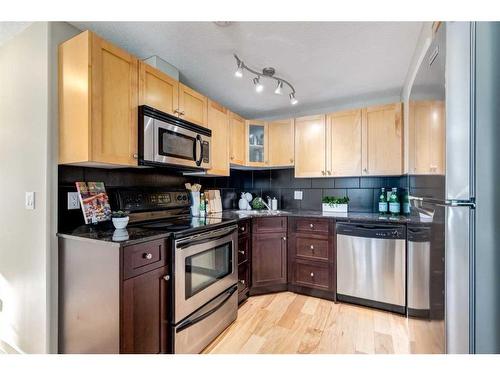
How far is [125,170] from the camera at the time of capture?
2002mm

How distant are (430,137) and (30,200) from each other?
87.8 inches

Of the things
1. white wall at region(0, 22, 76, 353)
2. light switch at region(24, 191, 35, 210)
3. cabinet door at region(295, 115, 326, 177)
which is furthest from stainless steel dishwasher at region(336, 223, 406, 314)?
light switch at region(24, 191, 35, 210)

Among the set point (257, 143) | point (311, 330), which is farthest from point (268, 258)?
point (257, 143)

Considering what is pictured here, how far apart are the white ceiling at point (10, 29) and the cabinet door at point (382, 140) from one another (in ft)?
10.2

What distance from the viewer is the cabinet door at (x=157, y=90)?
1720 millimetres

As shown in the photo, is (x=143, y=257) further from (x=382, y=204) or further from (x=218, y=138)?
(x=382, y=204)

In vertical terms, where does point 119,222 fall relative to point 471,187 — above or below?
below

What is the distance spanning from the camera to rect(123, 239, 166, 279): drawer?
4.09 feet

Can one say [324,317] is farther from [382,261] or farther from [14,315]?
[14,315]

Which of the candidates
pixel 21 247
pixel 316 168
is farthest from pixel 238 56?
pixel 21 247

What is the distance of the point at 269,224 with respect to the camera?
8.84 ft

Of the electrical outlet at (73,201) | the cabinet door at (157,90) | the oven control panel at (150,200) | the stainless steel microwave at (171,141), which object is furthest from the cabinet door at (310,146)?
the electrical outlet at (73,201)

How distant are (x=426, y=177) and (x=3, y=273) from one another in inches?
108

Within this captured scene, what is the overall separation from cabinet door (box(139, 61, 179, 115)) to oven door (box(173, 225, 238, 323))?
3.51 ft
